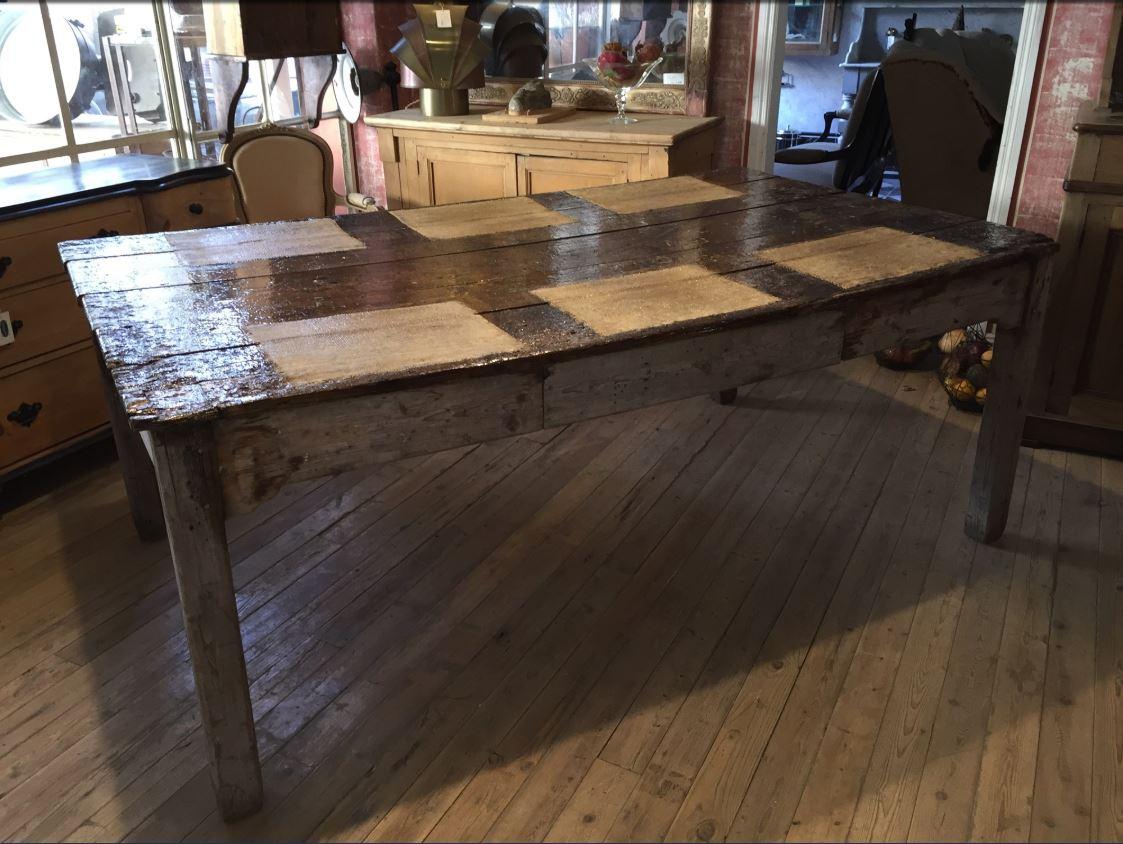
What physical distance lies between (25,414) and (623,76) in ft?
7.68

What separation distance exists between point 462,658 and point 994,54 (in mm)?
4797

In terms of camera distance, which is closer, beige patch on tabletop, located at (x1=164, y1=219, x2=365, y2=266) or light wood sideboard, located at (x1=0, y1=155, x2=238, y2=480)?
beige patch on tabletop, located at (x1=164, y1=219, x2=365, y2=266)

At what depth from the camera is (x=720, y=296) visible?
1766 mm

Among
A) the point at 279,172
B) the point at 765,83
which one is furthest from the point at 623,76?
the point at 279,172

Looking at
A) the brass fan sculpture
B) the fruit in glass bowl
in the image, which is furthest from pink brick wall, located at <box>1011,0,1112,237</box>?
the brass fan sculpture

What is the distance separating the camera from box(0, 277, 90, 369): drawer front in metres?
2.50

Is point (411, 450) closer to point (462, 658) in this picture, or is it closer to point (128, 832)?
point (462, 658)

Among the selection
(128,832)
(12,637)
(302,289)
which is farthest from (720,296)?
(12,637)

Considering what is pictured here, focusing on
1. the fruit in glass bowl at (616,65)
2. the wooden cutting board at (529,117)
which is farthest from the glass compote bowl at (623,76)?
the wooden cutting board at (529,117)

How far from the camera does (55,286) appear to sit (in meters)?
2.59

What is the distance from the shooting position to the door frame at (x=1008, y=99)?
3018 mm

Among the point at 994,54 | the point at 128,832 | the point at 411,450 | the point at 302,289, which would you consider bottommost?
the point at 128,832

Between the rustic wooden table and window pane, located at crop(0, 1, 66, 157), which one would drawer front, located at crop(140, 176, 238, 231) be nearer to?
window pane, located at crop(0, 1, 66, 157)

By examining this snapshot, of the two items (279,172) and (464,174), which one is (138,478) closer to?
(279,172)
